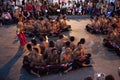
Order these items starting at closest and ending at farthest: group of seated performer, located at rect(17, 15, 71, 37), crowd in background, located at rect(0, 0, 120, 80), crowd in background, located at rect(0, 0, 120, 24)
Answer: crowd in background, located at rect(0, 0, 120, 80) < group of seated performer, located at rect(17, 15, 71, 37) < crowd in background, located at rect(0, 0, 120, 24)

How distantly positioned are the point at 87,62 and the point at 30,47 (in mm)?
2355

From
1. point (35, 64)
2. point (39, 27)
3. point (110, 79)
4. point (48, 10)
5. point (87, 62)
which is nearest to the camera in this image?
point (110, 79)

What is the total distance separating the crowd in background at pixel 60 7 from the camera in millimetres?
21928

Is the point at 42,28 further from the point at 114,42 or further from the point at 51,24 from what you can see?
the point at 114,42

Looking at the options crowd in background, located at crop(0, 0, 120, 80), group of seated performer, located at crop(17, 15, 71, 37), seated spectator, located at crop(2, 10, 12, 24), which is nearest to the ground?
crowd in background, located at crop(0, 0, 120, 80)

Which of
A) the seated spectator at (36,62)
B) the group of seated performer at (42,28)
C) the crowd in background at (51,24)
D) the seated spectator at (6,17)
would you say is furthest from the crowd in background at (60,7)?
the seated spectator at (36,62)

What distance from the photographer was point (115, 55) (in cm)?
1320

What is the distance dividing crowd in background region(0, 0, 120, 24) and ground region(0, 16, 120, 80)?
4.54 metres

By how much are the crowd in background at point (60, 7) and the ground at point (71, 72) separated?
14.9ft

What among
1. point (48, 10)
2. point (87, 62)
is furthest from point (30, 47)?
point (48, 10)

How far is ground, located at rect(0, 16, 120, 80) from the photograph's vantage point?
426 inches

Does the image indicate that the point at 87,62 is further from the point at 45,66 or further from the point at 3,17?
the point at 3,17

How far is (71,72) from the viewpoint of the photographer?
36.7 ft

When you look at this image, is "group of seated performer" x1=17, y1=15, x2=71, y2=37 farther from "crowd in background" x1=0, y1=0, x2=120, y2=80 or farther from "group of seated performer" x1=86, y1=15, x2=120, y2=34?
"group of seated performer" x1=86, y1=15, x2=120, y2=34
